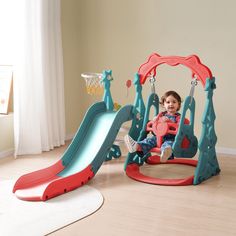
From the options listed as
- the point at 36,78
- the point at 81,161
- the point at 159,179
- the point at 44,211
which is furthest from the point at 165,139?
the point at 36,78

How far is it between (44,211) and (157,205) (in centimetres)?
74

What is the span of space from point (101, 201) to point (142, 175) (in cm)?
65

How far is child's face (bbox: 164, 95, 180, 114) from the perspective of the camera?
3.43 meters

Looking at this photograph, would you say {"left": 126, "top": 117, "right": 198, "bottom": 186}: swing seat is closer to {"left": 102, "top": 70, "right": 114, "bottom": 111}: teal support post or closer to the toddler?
the toddler

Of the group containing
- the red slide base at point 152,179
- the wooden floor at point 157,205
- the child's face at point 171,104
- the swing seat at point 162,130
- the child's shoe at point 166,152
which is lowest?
the wooden floor at point 157,205

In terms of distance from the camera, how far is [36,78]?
13.2ft

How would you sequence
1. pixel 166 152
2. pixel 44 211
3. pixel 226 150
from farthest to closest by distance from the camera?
pixel 226 150, pixel 166 152, pixel 44 211

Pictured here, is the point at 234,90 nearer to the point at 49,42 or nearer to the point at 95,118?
the point at 95,118

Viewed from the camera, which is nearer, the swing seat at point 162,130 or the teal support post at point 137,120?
the swing seat at point 162,130

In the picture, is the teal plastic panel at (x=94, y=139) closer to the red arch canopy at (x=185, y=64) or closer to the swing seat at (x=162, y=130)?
the swing seat at (x=162, y=130)

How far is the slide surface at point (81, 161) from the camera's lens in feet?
9.23

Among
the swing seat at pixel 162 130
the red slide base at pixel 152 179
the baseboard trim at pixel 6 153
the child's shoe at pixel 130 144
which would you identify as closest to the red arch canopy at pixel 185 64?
the swing seat at pixel 162 130

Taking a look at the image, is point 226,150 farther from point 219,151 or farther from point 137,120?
point 137,120

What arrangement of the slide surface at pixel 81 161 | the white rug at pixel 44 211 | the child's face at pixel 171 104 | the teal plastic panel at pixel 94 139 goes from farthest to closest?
the child's face at pixel 171 104 → the teal plastic panel at pixel 94 139 → the slide surface at pixel 81 161 → the white rug at pixel 44 211
